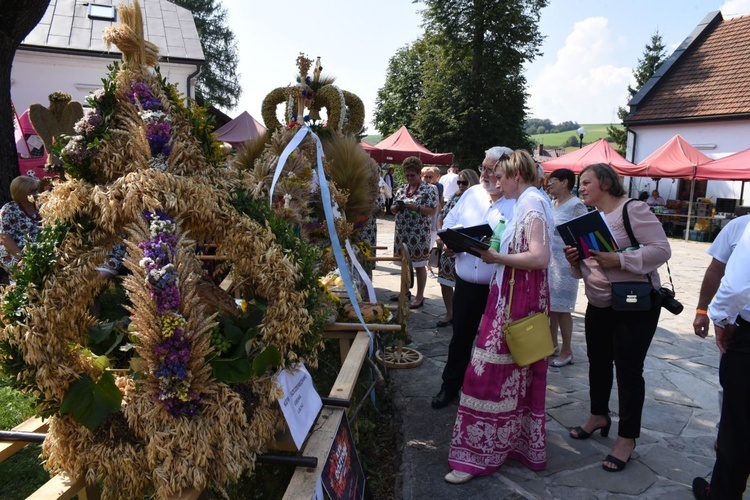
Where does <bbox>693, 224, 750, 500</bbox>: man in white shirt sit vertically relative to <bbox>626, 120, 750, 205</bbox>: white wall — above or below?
below

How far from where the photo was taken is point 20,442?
2150mm

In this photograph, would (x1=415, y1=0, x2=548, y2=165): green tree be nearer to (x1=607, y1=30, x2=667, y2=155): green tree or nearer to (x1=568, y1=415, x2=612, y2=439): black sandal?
(x1=607, y1=30, x2=667, y2=155): green tree

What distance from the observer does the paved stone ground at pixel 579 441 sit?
303cm

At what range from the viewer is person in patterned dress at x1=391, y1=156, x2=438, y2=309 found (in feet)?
21.5

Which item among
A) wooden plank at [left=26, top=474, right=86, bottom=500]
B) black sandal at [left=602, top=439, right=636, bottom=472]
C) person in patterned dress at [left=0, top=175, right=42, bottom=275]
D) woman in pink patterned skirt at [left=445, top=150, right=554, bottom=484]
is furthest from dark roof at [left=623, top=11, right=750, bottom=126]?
wooden plank at [left=26, top=474, right=86, bottom=500]

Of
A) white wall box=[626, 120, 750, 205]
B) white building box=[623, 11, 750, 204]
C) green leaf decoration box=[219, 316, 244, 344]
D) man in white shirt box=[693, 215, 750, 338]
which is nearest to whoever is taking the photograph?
green leaf decoration box=[219, 316, 244, 344]

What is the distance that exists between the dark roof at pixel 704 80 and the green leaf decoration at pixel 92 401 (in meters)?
23.3

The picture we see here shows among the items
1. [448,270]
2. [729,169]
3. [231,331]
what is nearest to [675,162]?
[729,169]

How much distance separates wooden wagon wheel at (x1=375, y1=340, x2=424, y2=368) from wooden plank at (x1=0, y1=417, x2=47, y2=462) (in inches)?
113

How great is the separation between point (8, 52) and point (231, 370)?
566cm

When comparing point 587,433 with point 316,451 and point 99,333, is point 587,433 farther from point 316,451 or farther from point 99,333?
point 99,333

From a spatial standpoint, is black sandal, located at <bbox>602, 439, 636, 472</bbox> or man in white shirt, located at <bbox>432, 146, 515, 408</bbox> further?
man in white shirt, located at <bbox>432, 146, 515, 408</bbox>

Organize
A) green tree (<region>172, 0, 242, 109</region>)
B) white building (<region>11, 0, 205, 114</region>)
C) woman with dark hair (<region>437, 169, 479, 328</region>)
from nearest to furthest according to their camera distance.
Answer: woman with dark hair (<region>437, 169, 479, 328</region>), white building (<region>11, 0, 205, 114</region>), green tree (<region>172, 0, 242, 109</region>)

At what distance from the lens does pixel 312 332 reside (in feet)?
7.06
